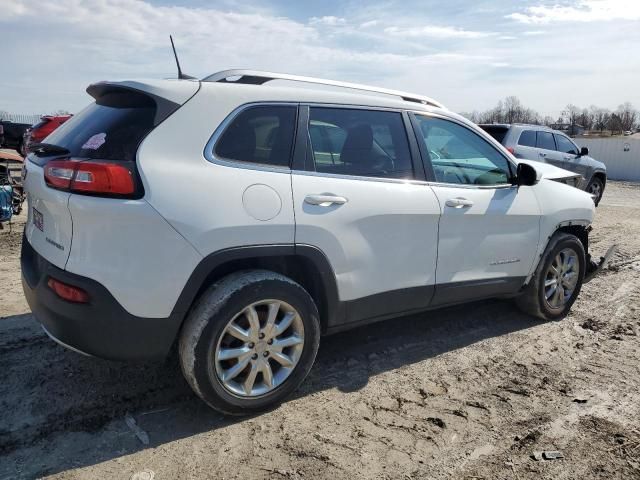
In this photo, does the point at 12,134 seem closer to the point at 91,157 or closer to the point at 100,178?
the point at 91,157

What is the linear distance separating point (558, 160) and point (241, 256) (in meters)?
11.2

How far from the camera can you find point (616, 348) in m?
4.13

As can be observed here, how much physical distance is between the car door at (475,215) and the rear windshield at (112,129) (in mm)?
1862

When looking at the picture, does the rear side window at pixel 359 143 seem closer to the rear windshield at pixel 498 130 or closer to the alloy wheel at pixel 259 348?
the alloy wheel at pixel 259 348

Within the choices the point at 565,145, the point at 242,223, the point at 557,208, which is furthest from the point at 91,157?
the point at 565,145

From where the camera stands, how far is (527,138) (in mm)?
11352

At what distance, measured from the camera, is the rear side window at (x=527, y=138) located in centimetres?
1116

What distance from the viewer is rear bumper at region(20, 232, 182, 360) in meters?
2.51

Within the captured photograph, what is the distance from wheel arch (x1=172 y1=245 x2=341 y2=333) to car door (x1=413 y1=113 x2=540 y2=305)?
937mm

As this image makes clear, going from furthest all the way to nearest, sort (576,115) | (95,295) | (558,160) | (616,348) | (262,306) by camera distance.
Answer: (576,115) → (558,160) → (616,348) → (262,306) → (95,295)

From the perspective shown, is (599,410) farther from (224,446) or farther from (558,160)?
(558,160)

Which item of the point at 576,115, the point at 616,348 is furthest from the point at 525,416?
the point at 576,115

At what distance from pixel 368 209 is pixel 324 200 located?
325 millimetres

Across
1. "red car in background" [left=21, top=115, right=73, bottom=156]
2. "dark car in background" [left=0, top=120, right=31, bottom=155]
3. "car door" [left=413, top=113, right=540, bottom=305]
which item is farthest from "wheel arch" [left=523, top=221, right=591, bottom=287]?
"dark car in background" [left=0, top=120, right=31, bottom=155]
